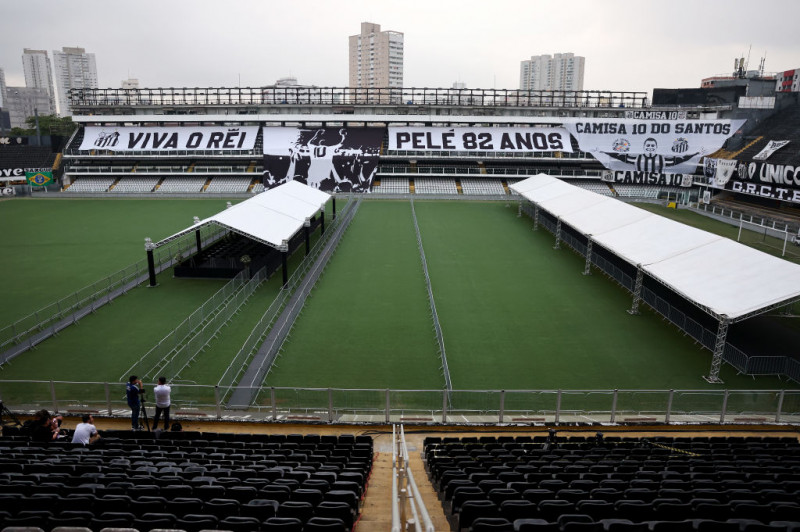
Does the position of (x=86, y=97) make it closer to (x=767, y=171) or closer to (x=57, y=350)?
(x=57, y=350)

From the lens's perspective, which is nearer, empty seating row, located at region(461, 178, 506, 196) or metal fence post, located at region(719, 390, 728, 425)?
metal fence post, located at region(719, 390, 728, 425)

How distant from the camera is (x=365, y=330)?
63.6 feet

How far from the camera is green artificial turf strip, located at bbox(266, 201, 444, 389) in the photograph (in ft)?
52.0

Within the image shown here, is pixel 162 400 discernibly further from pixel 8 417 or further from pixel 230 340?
pixel 230 340

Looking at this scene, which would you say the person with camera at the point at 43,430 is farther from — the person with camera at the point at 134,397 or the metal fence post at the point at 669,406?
the metal fence post at the point at 669,406

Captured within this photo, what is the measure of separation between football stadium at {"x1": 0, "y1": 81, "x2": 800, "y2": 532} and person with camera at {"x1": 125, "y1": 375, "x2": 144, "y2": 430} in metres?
0.36

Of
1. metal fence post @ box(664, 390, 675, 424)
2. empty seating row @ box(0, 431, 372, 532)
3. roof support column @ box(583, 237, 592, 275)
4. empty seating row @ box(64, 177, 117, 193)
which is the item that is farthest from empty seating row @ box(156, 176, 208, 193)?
metal fence post @ box(664, 390, 675, 424)

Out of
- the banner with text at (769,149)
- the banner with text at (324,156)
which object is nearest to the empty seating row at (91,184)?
the banner with text at (324,156)

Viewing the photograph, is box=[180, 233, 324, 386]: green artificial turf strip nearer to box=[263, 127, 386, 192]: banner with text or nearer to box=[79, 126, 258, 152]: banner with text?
box=[263, 127, 386, 192]: banner with text

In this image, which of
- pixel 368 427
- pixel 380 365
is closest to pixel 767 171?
pixel 380 365

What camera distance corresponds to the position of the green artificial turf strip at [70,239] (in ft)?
77.9

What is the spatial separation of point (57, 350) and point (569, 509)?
1808 cm

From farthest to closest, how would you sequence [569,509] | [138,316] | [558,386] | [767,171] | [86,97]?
[86,97] < [767,171] < [138,316] < [558,386] < [569,509]

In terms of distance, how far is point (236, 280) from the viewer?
75.4 ft
